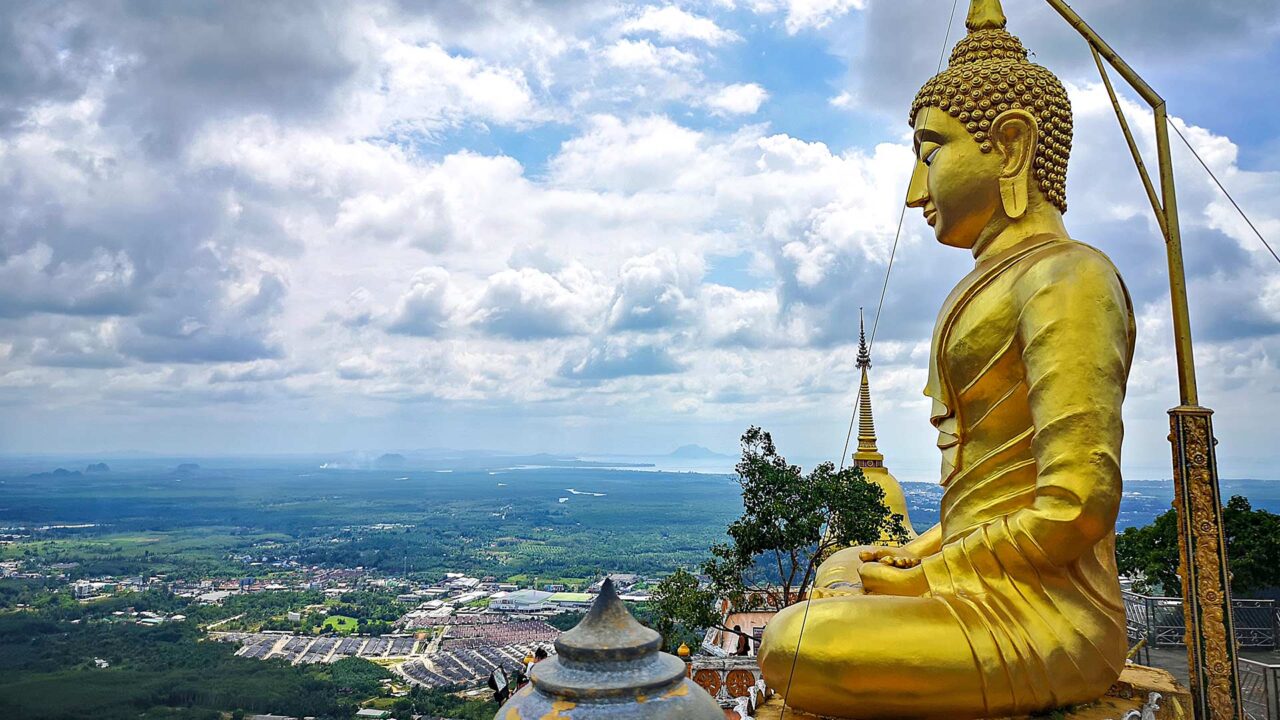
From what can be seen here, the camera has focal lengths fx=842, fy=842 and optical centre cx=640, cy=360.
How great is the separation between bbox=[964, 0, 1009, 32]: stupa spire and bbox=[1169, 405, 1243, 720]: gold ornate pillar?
3.37 meters

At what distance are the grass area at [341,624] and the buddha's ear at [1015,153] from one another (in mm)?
46574

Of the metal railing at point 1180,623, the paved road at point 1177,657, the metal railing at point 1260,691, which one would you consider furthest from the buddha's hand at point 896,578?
the metal railing at point 1180,623

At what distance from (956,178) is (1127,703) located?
12.2 feet

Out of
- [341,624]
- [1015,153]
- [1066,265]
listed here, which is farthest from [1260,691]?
[341,624]

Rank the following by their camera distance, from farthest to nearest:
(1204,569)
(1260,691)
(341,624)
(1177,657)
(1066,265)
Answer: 1. (341,624)
2. (1177,657)
3. (1260,691)
4. (1066,265)
5. (1204,569)

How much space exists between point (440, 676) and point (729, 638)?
825 inches

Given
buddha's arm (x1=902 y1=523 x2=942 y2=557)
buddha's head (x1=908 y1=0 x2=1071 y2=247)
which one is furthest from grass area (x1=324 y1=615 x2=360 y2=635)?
buddha's head (x1=908 y1=0 x2=1071 y2=247)

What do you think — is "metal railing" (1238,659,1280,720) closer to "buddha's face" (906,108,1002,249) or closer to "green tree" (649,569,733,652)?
"buddha's face" (906,108,1002,249)

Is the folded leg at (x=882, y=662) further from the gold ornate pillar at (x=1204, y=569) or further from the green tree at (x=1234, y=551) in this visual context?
the green tree at (x=1234, y=551)

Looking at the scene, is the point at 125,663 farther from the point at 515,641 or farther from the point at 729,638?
the point at 729,638

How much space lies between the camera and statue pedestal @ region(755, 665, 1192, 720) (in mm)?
5148

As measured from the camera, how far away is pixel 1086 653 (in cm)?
499

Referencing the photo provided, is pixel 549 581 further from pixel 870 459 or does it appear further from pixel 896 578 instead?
pixel 896 578

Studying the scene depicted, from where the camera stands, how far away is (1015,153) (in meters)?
6.08
